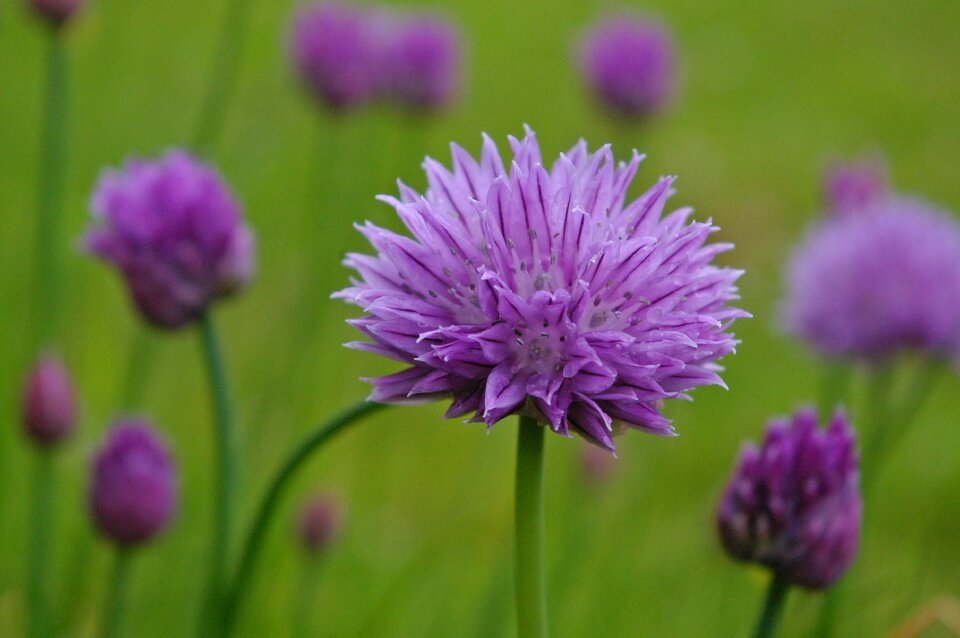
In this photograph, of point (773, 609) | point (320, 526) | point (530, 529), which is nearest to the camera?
point (530, 529)

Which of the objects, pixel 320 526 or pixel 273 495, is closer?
pixel 273 495

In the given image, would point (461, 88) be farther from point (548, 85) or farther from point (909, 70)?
point (909, 70)

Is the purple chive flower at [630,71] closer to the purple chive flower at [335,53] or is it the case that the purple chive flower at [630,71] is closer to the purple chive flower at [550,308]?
the purple chive flower at [335,53]

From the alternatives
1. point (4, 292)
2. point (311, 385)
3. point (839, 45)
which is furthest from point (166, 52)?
point (839, 45)

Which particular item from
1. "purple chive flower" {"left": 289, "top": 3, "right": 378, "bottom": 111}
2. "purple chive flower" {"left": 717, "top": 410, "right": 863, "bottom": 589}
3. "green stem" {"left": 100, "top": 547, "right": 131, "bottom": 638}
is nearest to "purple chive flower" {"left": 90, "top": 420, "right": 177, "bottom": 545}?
"green stem" {"left": 100, "top": 547, "right": 131, "bottom": 638}

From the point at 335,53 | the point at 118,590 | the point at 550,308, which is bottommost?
the point at 118,590

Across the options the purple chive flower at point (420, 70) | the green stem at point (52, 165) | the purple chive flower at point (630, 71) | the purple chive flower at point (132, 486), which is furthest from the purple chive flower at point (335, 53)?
the purple chive flower at point (132, 486)

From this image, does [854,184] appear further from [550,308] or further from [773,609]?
[550,308]

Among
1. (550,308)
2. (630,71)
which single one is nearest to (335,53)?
(630,71)
